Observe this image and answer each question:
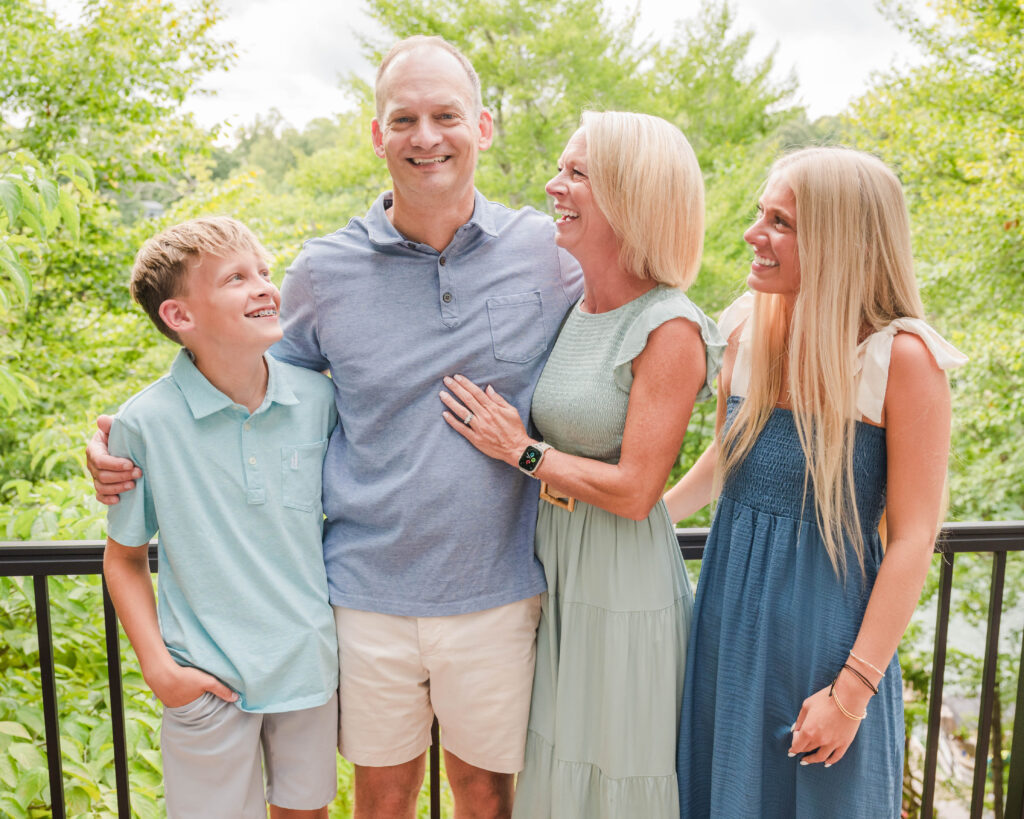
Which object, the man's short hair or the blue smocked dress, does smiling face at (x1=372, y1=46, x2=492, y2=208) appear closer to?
the man's short hair

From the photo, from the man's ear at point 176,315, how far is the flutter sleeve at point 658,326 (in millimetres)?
740

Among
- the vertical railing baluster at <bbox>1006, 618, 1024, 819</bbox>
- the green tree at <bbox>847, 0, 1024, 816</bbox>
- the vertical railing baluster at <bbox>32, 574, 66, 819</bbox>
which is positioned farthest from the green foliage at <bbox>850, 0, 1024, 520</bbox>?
the vertical railing baluster at <bbox>32, 574, 66, 819</bbox>

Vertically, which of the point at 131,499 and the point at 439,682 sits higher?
the point at 131,499

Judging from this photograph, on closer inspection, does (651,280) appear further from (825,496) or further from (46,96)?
(46,96)

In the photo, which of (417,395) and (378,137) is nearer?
(417,395)

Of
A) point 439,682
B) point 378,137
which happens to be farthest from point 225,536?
point 378,137

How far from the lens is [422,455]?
150 centimetres

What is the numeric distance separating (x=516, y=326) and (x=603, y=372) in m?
0.21

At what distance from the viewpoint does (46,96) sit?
5.61m

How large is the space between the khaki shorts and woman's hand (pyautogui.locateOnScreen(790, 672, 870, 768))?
50cm

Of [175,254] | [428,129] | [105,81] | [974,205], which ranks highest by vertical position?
[105,81]

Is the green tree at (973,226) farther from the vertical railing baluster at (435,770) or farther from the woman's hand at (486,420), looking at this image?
the woman's hand at (486,420)

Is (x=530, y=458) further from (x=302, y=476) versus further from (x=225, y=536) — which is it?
(x=225, y=536)

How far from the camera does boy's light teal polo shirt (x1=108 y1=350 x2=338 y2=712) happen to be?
4.55 ft
